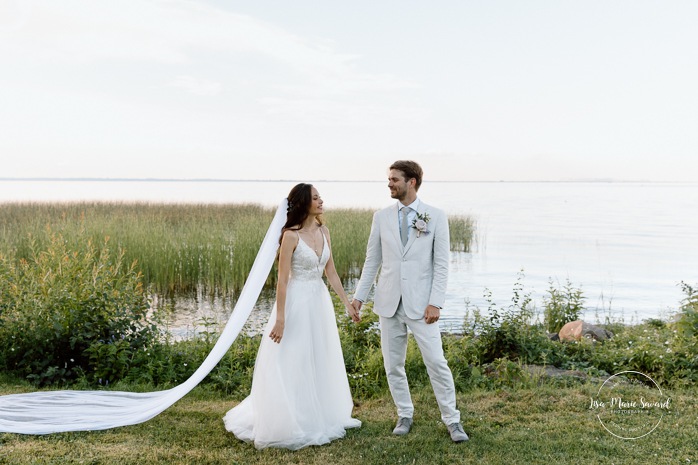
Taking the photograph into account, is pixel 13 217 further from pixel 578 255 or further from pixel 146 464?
pixel 578 255

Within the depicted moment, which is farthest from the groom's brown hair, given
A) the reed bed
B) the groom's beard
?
the reed bed

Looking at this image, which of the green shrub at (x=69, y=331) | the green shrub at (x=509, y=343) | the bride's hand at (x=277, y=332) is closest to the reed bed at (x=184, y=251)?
the green shrub at (x=69, y=331)

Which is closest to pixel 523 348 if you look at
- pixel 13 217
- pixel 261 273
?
pixel 261 273

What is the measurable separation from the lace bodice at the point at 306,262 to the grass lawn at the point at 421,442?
146 cm

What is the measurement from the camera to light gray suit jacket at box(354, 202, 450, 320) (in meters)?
4.83

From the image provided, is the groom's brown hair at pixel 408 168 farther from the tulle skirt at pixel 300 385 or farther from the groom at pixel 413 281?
the tulle skirt at pixel 300 385

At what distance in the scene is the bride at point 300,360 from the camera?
484 cm

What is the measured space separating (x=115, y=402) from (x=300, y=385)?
6.73ft

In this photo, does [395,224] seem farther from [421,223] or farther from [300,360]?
[300,360]

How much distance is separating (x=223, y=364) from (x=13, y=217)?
60.1 feet

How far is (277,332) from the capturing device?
16.3 ft

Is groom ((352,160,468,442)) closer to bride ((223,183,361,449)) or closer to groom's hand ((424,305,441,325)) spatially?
groom's hand ((424,305,441,325))

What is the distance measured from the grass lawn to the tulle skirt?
5.4 inches

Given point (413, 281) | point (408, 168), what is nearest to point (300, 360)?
point (413, 281)
